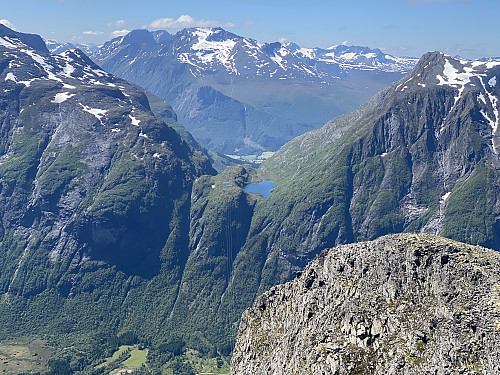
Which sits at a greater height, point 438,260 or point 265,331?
point 438,260

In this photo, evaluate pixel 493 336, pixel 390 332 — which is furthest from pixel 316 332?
pixel 493 336

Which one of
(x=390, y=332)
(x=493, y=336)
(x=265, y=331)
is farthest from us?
(x=265, y=331)

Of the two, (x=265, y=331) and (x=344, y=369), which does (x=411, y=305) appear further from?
(x=265, y=331)

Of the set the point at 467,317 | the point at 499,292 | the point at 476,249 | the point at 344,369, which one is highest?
the point at 476,249

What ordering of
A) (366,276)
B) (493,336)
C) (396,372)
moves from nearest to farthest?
(493,336), (396,372), (366,276)

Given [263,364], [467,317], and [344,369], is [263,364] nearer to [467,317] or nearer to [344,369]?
[344,369]

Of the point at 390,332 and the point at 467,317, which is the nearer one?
the point at 467,317
